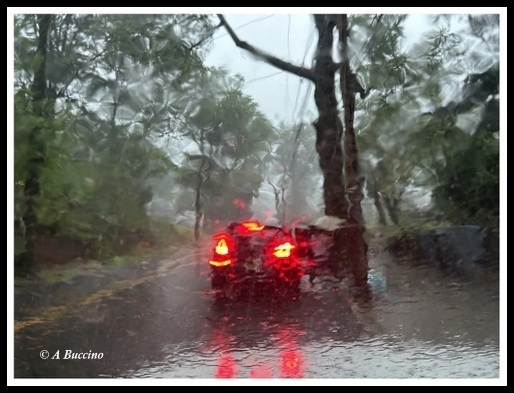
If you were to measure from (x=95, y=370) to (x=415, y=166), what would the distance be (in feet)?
8.10

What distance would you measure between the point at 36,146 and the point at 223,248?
140 cm

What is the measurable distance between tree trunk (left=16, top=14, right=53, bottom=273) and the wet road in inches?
11.6

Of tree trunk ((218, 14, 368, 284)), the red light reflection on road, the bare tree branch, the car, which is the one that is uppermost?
the bare tree branch

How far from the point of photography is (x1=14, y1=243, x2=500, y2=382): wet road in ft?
11.8

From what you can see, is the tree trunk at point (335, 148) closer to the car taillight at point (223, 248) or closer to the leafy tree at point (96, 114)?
the leafy tree at point (96, 114)

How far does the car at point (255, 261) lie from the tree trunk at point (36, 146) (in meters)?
1.19

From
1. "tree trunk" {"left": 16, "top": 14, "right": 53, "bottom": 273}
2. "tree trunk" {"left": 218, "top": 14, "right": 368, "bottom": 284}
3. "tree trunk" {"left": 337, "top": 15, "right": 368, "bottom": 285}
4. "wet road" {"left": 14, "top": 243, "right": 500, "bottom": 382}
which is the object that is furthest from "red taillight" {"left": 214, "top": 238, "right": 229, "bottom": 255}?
"tree trunk" {"left": 16, "top": 14, "right": 53, "bottom": 273}

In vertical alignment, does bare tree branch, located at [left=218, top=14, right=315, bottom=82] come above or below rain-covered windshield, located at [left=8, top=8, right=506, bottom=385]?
above

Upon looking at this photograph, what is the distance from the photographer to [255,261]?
3643mm

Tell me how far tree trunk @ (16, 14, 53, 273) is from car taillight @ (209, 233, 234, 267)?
1185mm

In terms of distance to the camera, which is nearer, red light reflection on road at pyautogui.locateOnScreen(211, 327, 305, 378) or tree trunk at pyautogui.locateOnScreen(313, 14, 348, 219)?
red light reflection on road at pyautogui.locateOnScreen(211, 327, 305, 378)

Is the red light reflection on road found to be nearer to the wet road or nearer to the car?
the wet road
